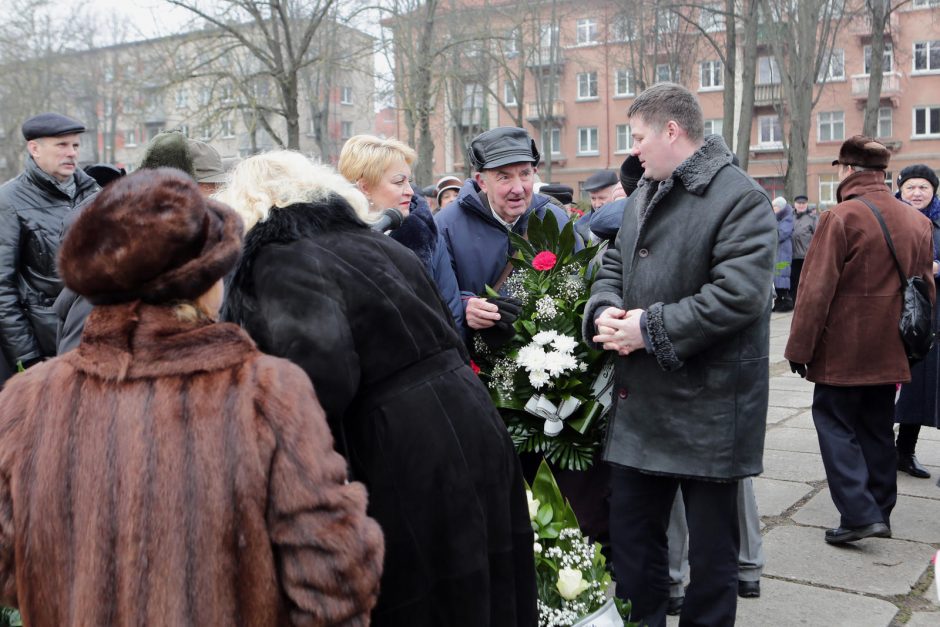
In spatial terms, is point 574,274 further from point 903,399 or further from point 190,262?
point 903,399

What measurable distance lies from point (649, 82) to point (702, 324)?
36786 mm

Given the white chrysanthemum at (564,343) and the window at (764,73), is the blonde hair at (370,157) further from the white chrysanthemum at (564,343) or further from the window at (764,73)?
the window at (764,73)

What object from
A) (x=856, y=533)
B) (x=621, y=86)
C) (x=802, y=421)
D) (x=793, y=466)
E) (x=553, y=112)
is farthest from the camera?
(x=553, y=112)

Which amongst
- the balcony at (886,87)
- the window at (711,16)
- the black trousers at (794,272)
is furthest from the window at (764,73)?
the black trousers at (794,272)

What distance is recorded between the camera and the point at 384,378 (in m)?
2.42

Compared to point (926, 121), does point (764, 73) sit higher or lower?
higher

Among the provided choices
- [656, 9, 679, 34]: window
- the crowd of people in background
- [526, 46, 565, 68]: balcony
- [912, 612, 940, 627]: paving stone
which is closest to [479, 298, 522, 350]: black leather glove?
the crowd of people in background

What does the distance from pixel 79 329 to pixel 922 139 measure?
47.6m

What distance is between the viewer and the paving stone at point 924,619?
3.98 metres

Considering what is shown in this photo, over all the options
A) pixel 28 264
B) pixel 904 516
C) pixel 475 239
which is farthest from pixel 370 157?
pixel 904 516

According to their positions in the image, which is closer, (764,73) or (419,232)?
(419,232)

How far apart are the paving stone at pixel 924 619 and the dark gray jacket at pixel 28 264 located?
14.8 ft

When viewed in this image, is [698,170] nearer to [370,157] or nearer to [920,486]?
[370,157]

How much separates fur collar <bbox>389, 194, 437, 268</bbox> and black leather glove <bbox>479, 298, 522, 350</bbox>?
0.35 metres
